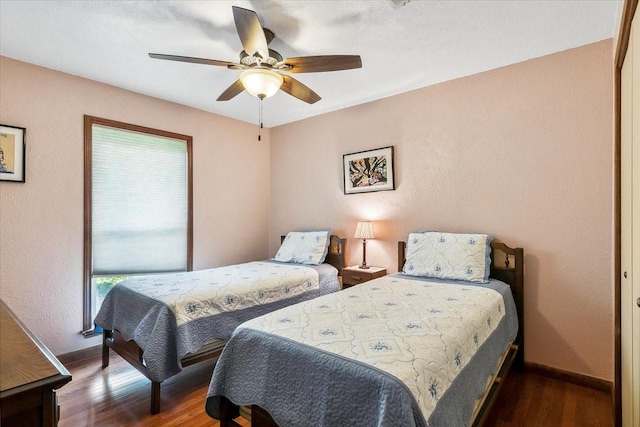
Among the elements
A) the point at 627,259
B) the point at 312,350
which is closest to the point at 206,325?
the point at 312,350

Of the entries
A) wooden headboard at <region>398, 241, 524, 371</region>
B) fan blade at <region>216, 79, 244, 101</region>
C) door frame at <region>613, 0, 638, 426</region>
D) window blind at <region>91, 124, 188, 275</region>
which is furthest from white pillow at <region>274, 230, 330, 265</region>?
door frame at <region>613, 0, 638, 426</region>

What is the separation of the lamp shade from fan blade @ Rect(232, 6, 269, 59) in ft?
6.25

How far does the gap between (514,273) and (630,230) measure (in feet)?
3.56

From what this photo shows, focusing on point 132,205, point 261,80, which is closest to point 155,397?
point 132,205

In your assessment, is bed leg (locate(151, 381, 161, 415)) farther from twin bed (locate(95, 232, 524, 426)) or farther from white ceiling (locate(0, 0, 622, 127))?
white ceiling (locate(0, 0, 622, 127))

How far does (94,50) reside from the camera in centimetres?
236

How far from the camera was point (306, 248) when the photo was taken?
3592 millimetres

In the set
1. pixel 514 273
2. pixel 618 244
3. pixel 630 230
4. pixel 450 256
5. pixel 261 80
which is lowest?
pixel 514 273

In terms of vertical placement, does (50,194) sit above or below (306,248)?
above

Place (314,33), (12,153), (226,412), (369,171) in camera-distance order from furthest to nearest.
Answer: (369,171) → (12,153) → (314,33) → (226,412)

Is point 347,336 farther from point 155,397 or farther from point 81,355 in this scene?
point 81,355

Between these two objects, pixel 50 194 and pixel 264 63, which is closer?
pixel 264 63

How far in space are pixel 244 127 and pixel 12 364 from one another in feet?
12.2

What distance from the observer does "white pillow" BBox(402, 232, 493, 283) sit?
97.0 inches
